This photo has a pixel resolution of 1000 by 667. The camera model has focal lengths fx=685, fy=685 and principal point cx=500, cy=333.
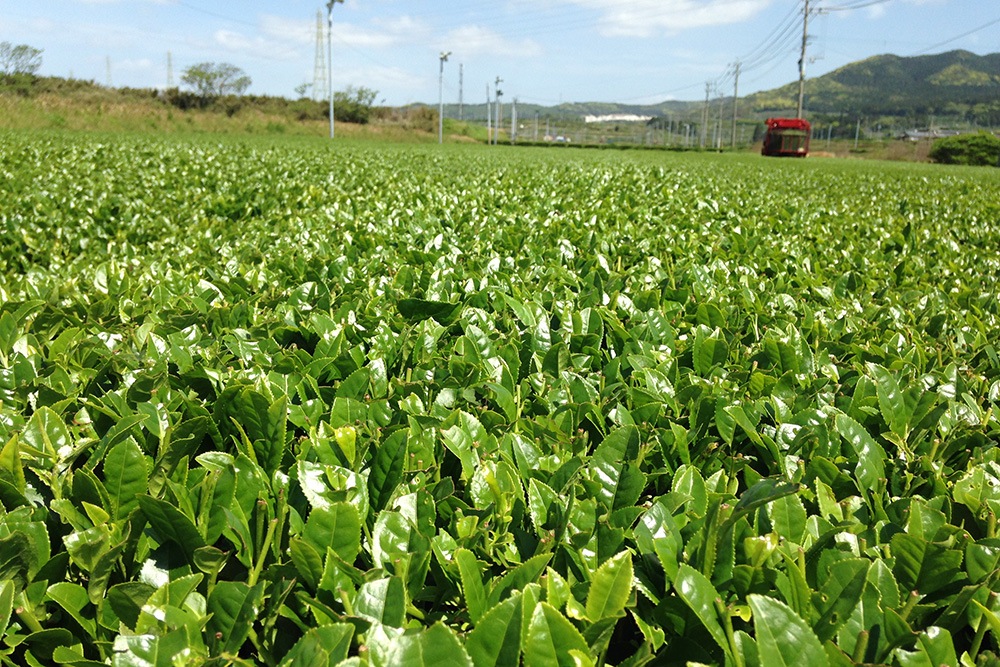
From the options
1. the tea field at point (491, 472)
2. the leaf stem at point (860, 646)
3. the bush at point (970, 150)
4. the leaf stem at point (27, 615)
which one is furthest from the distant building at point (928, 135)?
the leaf stem at point (27, 615)

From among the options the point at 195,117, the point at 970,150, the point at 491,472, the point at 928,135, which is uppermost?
the point at 928,135

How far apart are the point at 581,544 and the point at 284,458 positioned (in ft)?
2.67

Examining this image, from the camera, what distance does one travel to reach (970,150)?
48.7m

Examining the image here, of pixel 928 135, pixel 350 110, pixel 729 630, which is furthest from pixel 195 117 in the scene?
pixel 928 135

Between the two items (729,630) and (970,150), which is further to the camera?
(970,150)

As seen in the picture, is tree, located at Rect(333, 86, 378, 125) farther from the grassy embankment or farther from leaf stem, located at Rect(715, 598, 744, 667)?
leaf stem, located at Rect(715, 598, 744, 667)

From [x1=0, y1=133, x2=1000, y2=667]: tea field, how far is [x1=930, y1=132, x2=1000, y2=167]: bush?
181 feet

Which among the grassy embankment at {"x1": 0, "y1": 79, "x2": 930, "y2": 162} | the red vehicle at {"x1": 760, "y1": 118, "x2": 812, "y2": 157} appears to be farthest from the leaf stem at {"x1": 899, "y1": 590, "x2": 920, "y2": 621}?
the red vehicle at {"x1": 760, "y1": 118, "x2": 812, "y2": 157}

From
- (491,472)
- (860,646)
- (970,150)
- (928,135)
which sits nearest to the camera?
(860,646)

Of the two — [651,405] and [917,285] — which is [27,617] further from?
[917,285]

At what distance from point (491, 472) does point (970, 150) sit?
59357mm

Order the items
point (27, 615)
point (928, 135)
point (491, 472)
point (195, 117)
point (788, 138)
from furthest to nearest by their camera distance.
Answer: point (928, 135) → point (195, 117) → point (788, 138) → point (491, 472) → point (27, 615)

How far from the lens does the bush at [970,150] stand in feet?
156

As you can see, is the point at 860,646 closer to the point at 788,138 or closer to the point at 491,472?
the point at 491,472
